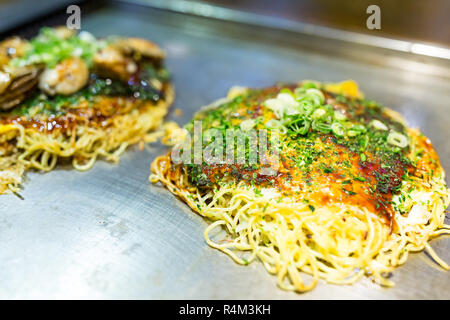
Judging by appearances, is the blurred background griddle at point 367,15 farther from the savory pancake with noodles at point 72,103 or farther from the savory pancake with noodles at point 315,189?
the savory pancake with noodles at point 315,189

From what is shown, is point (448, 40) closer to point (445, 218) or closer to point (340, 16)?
point (340, 16)

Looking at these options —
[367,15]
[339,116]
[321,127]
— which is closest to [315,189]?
[321,127]

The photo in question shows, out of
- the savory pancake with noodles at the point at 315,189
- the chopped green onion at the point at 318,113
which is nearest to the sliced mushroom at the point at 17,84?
the savory pancake with noodles at the point at 315,189

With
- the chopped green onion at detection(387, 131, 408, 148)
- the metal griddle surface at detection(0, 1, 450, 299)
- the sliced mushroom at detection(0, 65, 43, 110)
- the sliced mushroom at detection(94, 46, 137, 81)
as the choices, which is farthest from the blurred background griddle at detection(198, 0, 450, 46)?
the sliced mushroom at detection(0, 65, 43, 110)

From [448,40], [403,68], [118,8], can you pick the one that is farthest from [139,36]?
[448,40]

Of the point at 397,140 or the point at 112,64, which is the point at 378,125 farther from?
the point at 112,64

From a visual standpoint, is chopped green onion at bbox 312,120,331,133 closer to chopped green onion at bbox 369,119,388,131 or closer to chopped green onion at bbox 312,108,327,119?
chopped green onion at bbox 312,108,327,119
